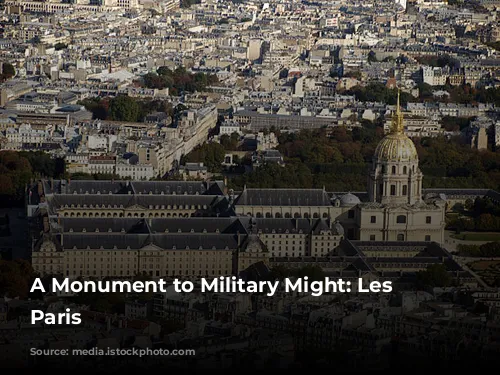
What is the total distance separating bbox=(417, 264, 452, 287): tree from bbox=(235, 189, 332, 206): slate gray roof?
10006mm

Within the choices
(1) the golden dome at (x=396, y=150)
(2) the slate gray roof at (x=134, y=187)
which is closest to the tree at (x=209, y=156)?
(2) the slate gray roof at (x=134, y=187)

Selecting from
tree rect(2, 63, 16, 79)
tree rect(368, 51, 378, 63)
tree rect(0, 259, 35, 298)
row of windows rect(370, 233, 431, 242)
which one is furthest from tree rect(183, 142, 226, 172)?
tree rect(368, 51, 378, 63)

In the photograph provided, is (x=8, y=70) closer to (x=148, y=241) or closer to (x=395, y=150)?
(x=395, y=150)

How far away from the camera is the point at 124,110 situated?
312ft

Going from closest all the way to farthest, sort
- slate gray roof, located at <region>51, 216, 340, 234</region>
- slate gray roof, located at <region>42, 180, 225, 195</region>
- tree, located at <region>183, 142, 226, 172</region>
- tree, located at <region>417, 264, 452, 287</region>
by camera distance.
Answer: tree, located at <region>417, 264, 452, 287</region> → slate gray roof, located at <region>51, 216, 340, 234</region> → slate gray roof, located at <region>42, 180, 225, 195</region> → tree, located at <region>183, 142, 226, 172</region>

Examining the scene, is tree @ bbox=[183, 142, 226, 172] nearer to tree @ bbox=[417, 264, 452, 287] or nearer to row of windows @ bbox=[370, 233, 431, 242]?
row of windows @ bbox=[370, 233, 431, 242]

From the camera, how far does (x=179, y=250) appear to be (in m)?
64.3

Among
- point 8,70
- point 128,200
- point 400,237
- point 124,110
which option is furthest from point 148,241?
point 8,70

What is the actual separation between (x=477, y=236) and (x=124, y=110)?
2755 cm

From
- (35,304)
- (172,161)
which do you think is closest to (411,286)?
(35,304)

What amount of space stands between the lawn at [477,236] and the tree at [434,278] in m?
9.03

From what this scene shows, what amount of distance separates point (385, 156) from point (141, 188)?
8.87 metres

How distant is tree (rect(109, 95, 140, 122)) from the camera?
311 ft

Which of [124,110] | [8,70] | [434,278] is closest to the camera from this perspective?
[434,278]
